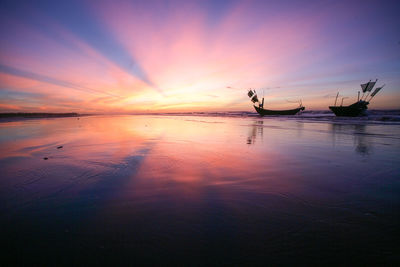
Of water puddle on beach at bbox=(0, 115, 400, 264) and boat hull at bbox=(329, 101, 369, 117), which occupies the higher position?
boat hull at bbox=(329, 101, 369, 117)

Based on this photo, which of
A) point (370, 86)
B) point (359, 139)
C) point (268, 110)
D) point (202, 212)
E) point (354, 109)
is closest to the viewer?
point (202, 212)

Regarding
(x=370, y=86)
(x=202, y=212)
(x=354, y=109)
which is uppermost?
(x=370, y=86)

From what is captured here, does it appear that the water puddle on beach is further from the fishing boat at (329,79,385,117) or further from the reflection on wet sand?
the fishing boat at (329,79,385,117)

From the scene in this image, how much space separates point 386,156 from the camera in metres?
5.11

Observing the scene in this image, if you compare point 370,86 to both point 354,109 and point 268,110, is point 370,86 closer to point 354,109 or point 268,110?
point 354,109

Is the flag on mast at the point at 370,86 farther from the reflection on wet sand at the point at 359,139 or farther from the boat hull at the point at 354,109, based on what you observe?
the reflection on wet sand at the point at 359,139

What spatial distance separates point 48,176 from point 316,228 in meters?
4.90

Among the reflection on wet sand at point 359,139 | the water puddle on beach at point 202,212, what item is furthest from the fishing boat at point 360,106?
the water puddle on beach at point 202,212

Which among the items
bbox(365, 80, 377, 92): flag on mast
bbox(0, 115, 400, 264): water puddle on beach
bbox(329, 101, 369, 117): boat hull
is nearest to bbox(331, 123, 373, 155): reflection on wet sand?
bbox(0, 115, 400, 264): water puddle on beach

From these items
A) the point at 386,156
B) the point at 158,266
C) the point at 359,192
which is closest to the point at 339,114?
the point at 386,156

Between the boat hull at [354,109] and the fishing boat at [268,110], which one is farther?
the fishing boat at [268,110]

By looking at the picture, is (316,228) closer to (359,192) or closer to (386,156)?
(359,192)

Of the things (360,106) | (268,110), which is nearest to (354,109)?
(360,106)

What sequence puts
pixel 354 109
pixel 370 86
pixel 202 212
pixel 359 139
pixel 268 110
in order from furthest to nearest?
1. pixel 268 110
2. pixel 354 109
3. pixel 370 86
4. pixel 359 139
5. pixel 202 212
